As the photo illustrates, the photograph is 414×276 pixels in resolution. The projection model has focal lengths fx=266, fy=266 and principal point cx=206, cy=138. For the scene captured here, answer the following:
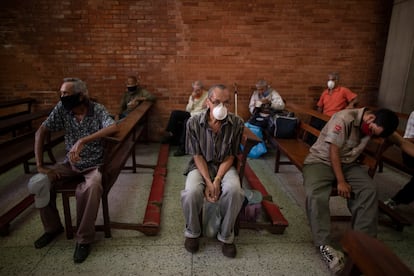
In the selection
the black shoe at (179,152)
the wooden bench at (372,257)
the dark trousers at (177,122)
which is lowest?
the black shoe at (179,152)

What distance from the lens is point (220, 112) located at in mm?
1944

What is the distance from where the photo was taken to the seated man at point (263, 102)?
13.5ft

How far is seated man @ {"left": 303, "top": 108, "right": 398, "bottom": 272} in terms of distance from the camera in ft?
6.30

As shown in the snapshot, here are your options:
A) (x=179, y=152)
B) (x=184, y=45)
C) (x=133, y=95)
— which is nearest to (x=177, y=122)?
(x=179, y=152)

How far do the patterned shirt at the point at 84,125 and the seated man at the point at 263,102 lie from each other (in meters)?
2.47

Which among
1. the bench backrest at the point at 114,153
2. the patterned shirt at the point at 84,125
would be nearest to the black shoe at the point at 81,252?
the bench backrest at the point at 114,153

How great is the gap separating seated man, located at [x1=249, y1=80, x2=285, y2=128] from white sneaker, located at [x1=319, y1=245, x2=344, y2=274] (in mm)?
2343

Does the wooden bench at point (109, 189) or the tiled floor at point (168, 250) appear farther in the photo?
the wooden bench at point (109, 189)

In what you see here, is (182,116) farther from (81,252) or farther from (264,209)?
(81,252)

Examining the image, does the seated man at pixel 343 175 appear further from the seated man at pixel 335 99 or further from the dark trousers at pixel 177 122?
the dark trousers at pixel 177 122

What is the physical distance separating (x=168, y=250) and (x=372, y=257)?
5.26 ft

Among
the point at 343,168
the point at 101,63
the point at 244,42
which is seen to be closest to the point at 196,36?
the point at 244,42

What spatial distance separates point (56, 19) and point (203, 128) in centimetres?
366

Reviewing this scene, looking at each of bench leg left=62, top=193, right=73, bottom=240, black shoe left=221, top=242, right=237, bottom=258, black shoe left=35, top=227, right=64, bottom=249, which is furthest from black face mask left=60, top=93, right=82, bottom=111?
black shoe left=221, top=242, right=237, bottom=258
